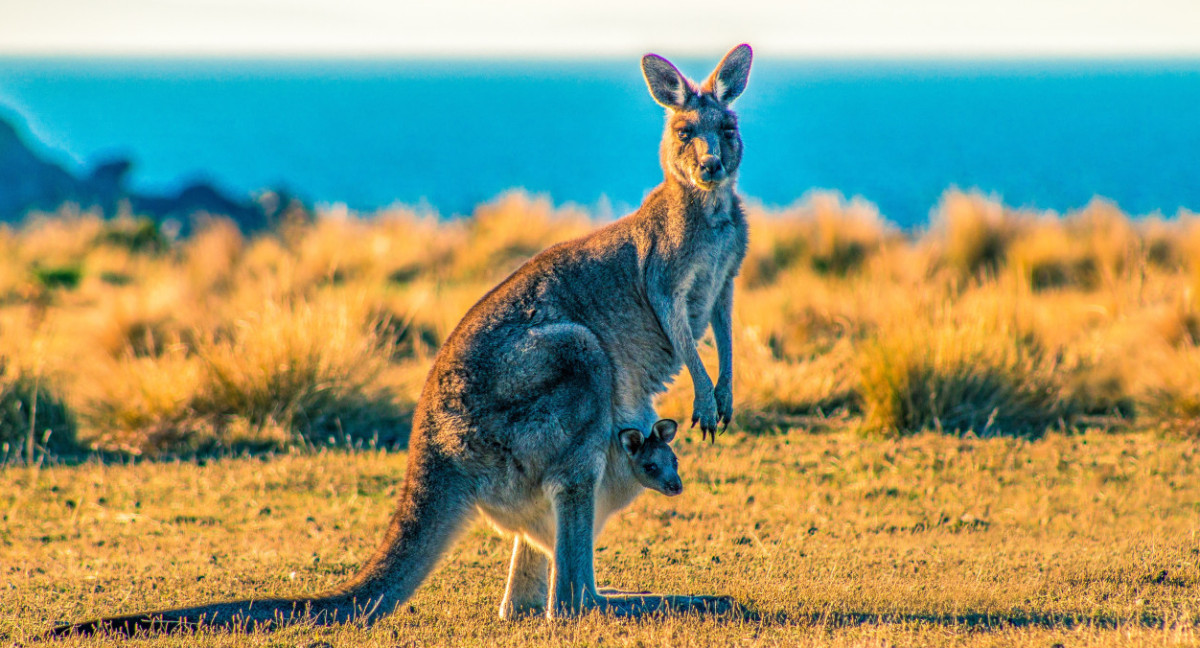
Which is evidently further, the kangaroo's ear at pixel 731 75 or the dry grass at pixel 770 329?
the dry grass at pixel 770 329

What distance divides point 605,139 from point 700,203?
108453 millimetres

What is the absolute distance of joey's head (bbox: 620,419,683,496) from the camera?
5.04m

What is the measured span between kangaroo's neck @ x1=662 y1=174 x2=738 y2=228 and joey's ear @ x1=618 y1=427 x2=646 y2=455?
1017mm

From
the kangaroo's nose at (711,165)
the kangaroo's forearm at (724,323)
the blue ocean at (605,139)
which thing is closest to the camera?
the kangaroo's nose at (711,165)

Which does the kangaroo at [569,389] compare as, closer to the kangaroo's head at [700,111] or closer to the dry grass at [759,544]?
the kangaroo's head at [700,111]

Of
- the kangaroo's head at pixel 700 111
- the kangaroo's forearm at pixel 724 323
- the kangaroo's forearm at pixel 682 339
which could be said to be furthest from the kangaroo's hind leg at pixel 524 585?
the kangaroo's head at pixel 700 111

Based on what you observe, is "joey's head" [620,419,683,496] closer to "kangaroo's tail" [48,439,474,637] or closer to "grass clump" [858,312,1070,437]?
"kangaroo's tail" [48,439,474,637]

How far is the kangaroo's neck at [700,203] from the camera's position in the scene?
522 cm

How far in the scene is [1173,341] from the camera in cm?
1016

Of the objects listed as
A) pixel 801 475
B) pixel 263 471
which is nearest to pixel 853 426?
pixel 801 475

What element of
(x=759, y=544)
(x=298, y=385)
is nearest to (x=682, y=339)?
(x=759, y=544)

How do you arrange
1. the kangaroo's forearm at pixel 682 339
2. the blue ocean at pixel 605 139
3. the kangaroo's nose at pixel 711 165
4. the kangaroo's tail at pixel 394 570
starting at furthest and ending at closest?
the blue ocean at pixel 605 139, the kangaroo's forearm at pixel 682 339, the kangaroo's nose at pixel 711 165, the kangaroo's tail at pixel 394 570

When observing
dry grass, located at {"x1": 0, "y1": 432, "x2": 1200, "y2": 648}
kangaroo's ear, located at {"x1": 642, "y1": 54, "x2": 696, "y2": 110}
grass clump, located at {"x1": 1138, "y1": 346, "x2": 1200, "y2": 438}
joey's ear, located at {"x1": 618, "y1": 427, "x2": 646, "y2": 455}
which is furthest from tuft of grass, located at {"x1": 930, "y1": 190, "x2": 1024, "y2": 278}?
joey's ear, located at {"x1": 618, "y1": 427, "x2": 646, "y2": 455}

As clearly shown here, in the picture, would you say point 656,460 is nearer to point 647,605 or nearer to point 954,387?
point 647,605
